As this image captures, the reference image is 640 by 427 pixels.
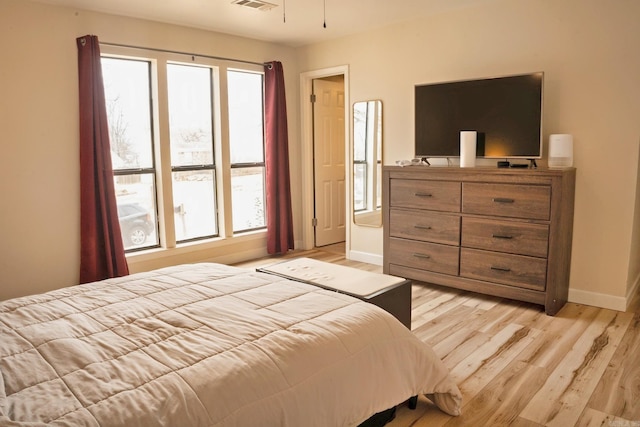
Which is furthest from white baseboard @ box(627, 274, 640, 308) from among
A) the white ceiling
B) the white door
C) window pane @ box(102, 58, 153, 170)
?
window pane @ box(102, 58, 153, 170)

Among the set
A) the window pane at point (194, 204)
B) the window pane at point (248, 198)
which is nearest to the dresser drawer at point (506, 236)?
the window pane at point (248, 198)

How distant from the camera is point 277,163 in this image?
17.6 feet

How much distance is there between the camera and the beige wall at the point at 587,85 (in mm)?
3379

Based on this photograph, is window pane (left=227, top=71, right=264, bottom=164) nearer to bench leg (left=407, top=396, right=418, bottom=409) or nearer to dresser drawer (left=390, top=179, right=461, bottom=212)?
dresser drawer (left=390, top=179, right=461, bottom=212)

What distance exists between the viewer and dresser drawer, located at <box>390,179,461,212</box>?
3.88 meters

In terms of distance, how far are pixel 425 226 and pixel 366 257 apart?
4.01ft

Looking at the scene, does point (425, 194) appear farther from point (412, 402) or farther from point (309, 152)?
point (412, 402)

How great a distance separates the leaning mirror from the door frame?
0.09 metres

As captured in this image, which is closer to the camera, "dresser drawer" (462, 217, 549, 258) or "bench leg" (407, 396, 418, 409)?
"bench leg" (407, 396, 418, 409)

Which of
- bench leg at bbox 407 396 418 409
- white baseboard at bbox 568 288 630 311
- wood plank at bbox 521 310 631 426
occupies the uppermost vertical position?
white baseboard at bbox 568 288 630 311

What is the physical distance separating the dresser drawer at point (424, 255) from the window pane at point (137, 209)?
2.37 meters

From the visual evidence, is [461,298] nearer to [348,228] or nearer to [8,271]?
[348,228]

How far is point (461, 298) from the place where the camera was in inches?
Result: 154

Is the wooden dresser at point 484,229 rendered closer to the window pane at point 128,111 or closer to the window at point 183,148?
the window at point 183,148
